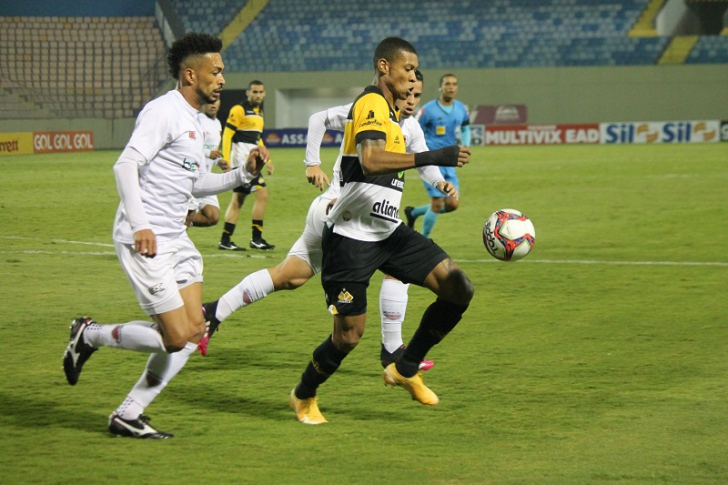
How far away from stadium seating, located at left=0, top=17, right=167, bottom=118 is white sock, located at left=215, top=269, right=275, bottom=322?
35141 mm

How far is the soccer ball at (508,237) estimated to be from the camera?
21.5 ft

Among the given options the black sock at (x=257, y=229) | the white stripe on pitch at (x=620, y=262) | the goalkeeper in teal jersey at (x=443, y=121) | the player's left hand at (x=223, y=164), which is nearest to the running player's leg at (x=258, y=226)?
the black sock at (x=257, y=229)

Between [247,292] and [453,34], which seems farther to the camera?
[453,34]

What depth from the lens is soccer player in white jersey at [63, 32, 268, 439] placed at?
475 centimetres

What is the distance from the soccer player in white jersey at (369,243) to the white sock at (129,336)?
844 millimetres

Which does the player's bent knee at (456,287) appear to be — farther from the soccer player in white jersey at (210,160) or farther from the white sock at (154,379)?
the soccer player in white jersey at (210,160)

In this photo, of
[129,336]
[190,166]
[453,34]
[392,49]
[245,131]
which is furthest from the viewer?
[453,34]

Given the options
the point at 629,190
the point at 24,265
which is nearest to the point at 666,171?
the point at 629,190

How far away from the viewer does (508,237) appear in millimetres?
6559

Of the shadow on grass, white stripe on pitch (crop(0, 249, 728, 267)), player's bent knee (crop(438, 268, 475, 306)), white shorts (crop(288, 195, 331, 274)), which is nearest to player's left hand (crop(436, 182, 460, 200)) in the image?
player's bent knee (crop(438, 268, 475, 306))

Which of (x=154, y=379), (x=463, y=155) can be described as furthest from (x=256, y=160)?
(x=154, y=379)

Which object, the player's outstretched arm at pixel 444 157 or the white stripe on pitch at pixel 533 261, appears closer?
the player's outstretched arm at pixel 444 157

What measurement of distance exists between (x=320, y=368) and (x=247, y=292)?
55.0 inches

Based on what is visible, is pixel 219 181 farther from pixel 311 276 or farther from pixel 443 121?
pixel 443 121
